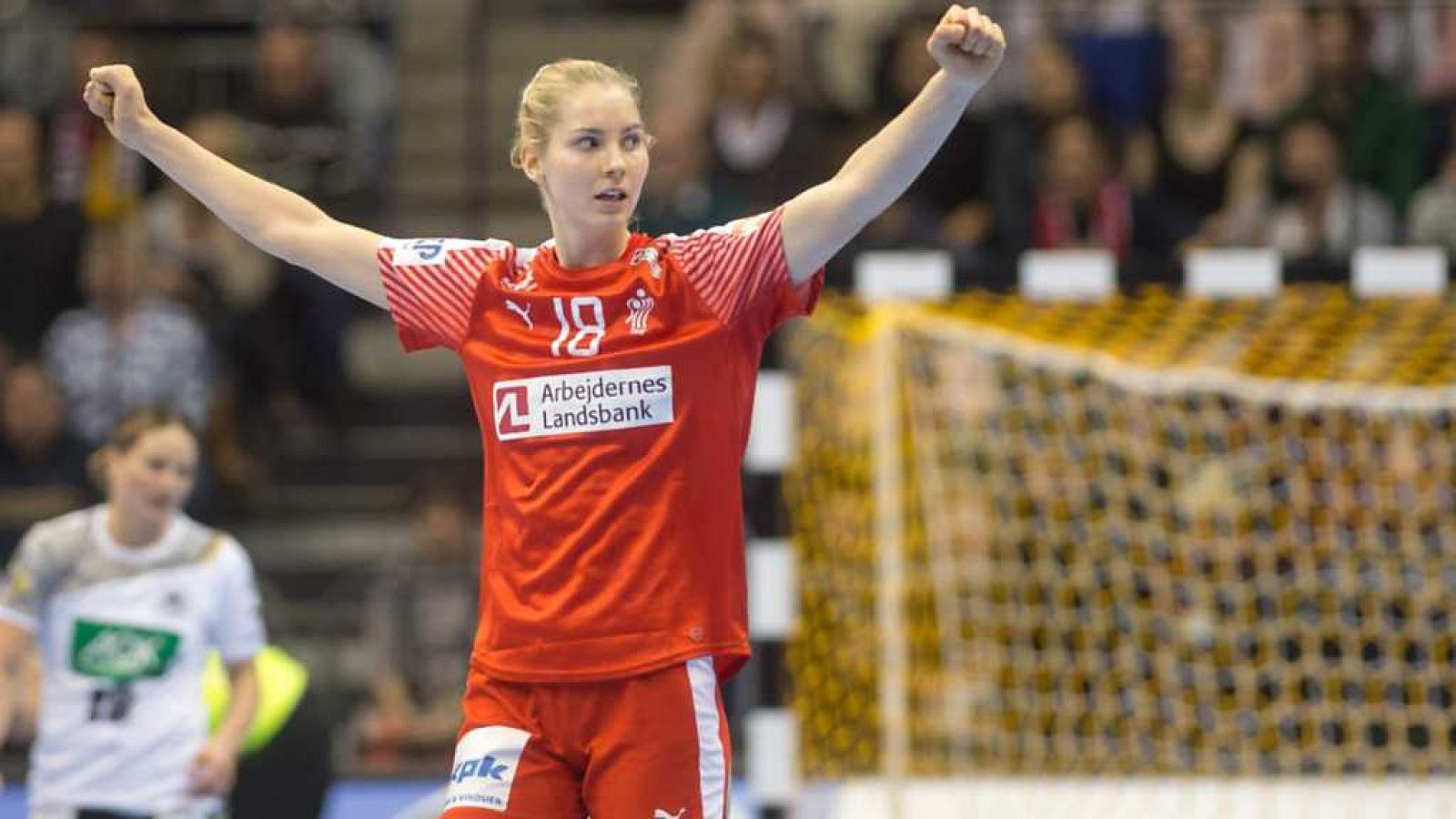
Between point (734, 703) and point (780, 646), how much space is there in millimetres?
1984

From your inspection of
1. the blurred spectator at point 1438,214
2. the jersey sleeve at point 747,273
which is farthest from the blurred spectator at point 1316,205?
the jersey sleeve at point 747,273

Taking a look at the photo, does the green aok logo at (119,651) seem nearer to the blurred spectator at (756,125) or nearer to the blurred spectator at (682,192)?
the blurred spectator at (682,192)

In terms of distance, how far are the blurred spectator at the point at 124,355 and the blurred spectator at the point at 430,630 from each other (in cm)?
135

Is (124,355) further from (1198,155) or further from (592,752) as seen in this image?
(592,752)

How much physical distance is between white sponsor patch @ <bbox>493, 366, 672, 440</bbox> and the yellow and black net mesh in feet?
13.9

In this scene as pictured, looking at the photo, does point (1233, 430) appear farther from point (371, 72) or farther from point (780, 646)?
point (371, 72)

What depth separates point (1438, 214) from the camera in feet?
31.3

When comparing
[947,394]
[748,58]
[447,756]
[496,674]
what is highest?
[748,58]

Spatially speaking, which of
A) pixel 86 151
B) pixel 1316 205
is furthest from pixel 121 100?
pixel 86 151

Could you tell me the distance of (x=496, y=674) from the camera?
3.96 meters

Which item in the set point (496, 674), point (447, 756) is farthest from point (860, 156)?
point (447, 756)

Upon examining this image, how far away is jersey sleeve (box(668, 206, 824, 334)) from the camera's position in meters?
3.96

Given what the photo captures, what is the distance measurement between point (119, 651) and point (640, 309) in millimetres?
2239

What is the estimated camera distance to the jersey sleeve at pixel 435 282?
411 centimetres
